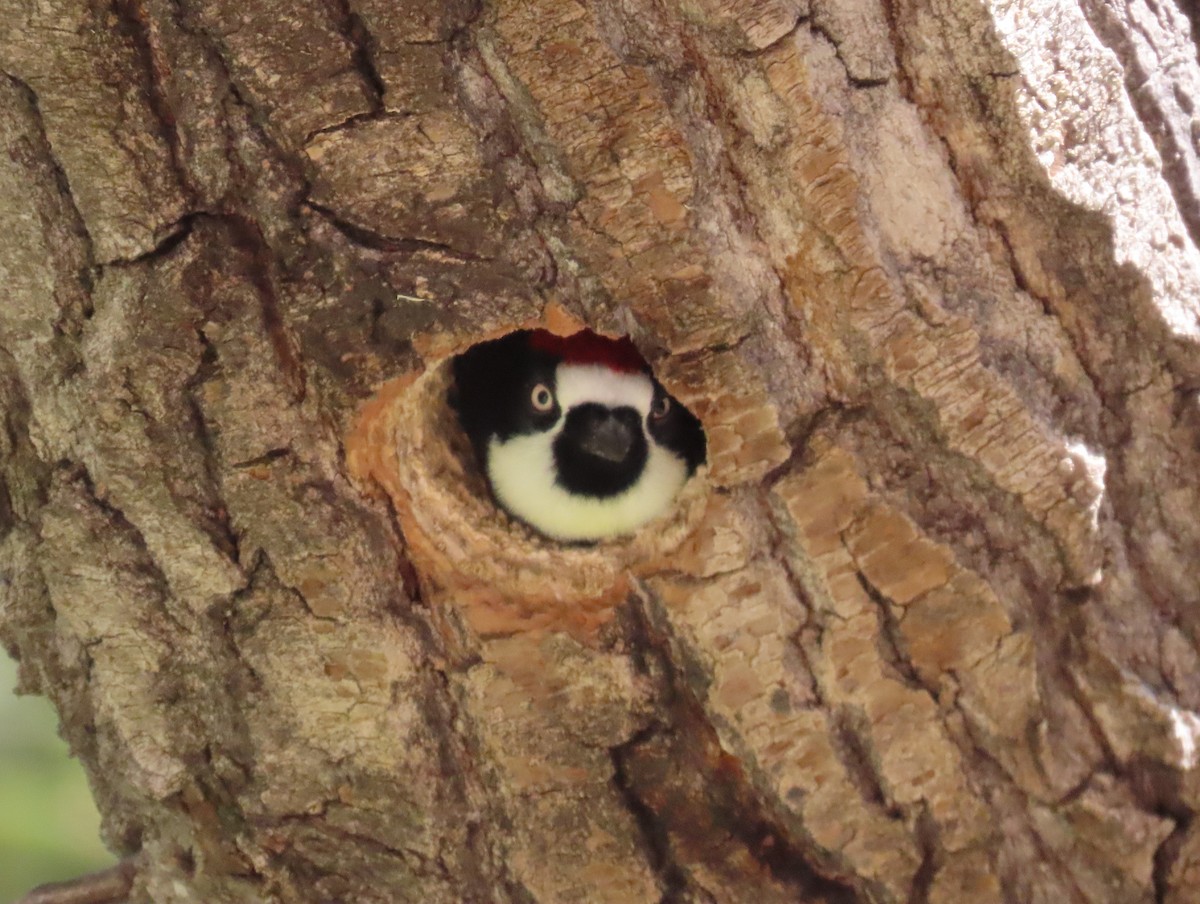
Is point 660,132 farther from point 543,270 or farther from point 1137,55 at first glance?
point 1137,55

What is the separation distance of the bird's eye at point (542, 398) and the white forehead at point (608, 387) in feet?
0.39

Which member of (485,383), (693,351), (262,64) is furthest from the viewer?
(485,383)

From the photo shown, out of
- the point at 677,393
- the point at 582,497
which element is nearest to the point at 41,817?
the point at 582,497

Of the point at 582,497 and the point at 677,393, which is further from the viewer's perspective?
the point at 582,497

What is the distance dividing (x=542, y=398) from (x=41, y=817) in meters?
2.83

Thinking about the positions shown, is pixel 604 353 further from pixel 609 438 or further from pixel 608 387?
pixel 609 438

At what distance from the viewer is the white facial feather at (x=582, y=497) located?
2928 millimetres

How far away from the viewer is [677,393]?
1835 mm

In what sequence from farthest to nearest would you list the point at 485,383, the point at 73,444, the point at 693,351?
the point at 485,383
the point at 73,444
the point at 693,351

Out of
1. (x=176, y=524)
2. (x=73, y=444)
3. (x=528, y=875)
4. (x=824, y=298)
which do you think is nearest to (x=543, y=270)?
(x=824, y=298)

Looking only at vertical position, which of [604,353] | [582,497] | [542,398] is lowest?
[582,497]

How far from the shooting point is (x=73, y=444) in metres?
1.93

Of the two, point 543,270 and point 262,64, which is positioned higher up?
point 262,64

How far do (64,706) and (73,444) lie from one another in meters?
0.61
